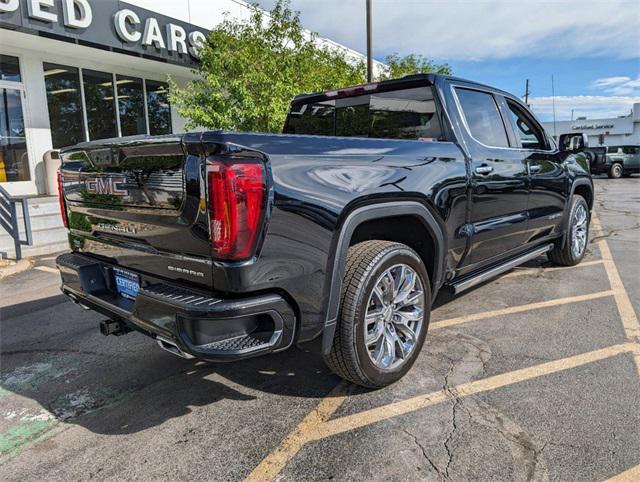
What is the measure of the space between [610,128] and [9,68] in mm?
58263

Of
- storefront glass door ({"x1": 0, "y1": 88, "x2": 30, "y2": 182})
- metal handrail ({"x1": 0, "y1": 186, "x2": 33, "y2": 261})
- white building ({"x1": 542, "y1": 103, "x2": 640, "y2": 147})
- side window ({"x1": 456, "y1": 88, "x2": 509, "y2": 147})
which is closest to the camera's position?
side window ({"x1": 456, "y1": 88, "x2": 509, "y2": 147})

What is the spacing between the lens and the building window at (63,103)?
447 inches

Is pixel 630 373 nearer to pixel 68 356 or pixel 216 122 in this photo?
pixel 68 356

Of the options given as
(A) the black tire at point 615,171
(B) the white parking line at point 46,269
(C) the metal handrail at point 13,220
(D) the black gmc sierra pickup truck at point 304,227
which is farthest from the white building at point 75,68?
(A) the black tire at point 615,171

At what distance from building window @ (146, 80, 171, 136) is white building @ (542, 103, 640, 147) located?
48.7m

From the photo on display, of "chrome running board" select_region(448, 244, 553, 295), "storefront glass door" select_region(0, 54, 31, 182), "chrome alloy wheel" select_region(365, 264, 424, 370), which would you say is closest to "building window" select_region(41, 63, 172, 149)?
"storefront glass door" select_region(0, 54, 31, 182)

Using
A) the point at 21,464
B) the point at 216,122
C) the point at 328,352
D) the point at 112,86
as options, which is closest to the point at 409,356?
the point at 328,352

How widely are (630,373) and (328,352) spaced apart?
2.09m

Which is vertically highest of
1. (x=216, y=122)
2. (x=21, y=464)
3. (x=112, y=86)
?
(x=112, y=86)

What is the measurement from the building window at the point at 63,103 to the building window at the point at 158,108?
206 cm

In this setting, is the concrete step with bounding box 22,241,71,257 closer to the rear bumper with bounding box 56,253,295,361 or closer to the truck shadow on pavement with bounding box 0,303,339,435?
the truck shadow on pavement with bounding box 0,303,339,435

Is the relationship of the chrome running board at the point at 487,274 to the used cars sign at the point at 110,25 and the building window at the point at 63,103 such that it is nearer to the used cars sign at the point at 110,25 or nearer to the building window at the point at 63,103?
the used cars sign at the point at 110,25

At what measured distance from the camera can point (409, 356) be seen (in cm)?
317

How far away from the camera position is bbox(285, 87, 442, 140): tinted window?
3779 millimetres
